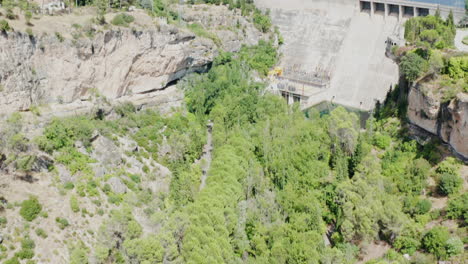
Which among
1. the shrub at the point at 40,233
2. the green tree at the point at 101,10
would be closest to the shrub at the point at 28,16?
the green tree at the point at 101,10

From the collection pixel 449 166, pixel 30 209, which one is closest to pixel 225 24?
pixel 449 166

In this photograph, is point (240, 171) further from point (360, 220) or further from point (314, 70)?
point (314, 70)

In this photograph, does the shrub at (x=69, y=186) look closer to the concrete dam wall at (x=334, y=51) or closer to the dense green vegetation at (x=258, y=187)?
the dense green vegetation at (x=258, y=187)

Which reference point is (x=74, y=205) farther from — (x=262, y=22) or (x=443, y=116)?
(x=262, y=22)

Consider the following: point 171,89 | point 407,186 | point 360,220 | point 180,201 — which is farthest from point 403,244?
point 171,89

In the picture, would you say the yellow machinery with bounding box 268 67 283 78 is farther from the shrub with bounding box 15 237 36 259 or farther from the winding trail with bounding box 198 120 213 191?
the shrub with bounding box 15 237 36 259

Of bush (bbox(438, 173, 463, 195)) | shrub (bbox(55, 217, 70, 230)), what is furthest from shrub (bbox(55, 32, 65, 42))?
bush (bbox(438, 173, 463, 195))
